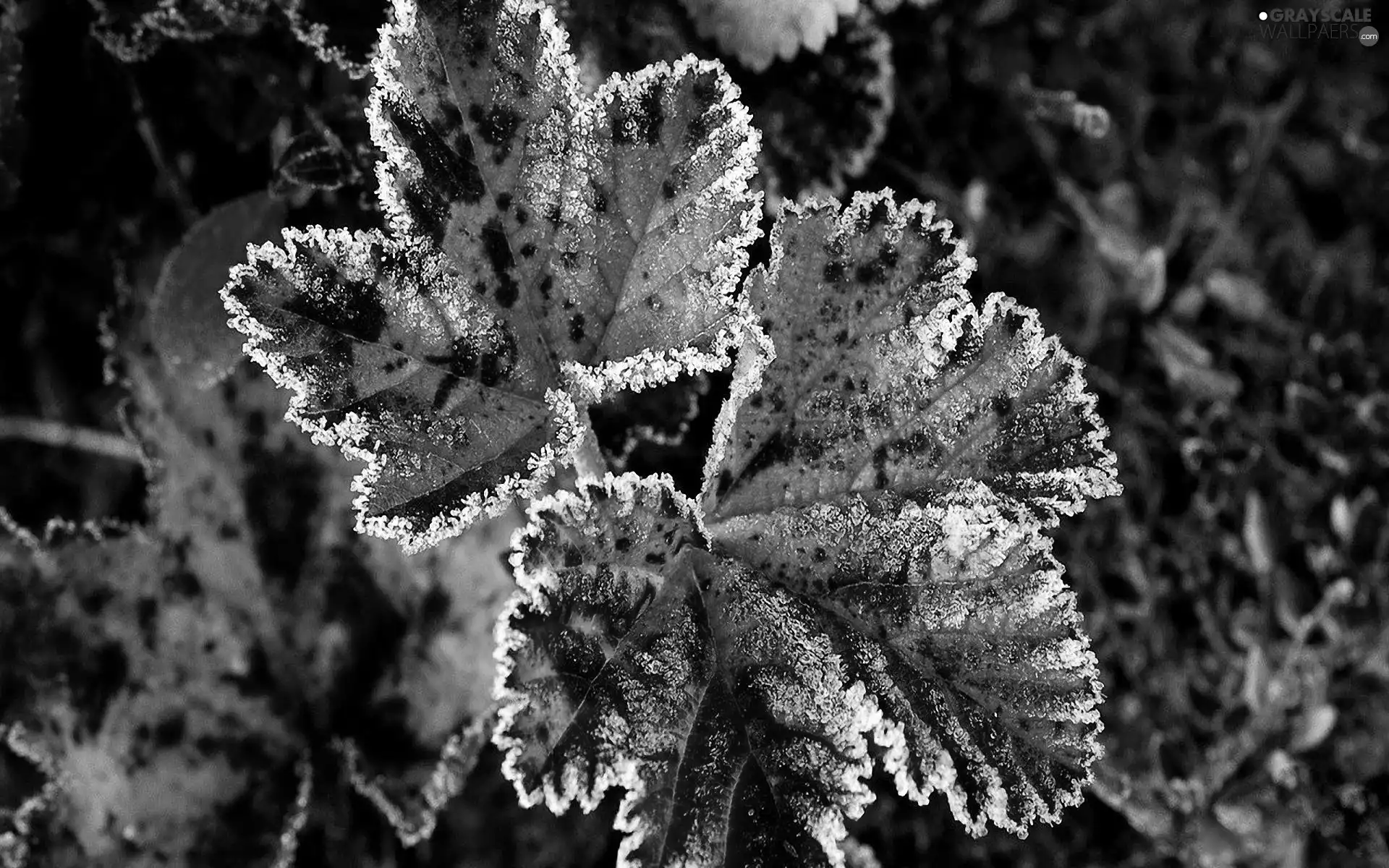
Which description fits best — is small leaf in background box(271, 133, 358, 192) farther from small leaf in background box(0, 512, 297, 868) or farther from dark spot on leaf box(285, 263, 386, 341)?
small leaf in background box(0, 512, 297, 868)

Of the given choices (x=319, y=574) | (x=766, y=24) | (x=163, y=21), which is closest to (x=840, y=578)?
(x=766, y=24)

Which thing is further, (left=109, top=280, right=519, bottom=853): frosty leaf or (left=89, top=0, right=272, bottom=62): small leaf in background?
(left=109, top=280, right=519, bottom=853): frosty leaf

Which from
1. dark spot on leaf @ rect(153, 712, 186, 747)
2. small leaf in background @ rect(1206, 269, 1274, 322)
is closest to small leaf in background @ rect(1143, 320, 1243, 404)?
small leaf in background @ rect(1206, 269, 1274, 322)

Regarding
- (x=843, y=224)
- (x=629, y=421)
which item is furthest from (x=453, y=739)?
(x=843, y=224)

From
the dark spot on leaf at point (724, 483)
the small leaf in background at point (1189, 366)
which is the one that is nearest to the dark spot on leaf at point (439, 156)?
the dark spot on leaf at point (724, 483)

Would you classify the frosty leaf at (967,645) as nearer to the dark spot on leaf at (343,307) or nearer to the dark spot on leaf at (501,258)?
the dark spot on leaf at (501,258)

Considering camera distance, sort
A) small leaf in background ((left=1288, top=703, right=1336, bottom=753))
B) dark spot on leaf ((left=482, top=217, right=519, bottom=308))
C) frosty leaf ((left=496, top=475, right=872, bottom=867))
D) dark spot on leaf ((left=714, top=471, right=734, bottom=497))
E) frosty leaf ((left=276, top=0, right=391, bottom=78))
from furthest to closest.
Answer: small leaf in background ((left=1288, top=703, right=1336, bottom=753)) → frosty leaf ((left=276, top=0, right=391, bottom=78)) → dark spot on leaf ((left=714, top=471, right=734, bottom=497)) → dark spot on leaf ((left=482, top=217, right=519, bottom=308)) → frosty leaf ((left=496, top=475, right=872, bottom=867))

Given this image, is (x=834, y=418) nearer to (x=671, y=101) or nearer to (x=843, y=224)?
(x=843, y=224)
